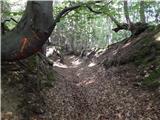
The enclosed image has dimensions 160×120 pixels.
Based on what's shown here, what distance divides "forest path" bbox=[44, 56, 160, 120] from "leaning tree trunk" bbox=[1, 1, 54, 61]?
2198 mm

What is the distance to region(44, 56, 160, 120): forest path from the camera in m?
8.30

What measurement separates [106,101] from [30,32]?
4.40 meters

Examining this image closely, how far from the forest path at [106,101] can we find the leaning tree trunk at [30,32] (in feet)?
7.21

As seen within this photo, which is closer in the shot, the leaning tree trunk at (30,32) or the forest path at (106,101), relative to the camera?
the leaning tree trunk at (30,32)

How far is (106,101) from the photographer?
9.93m

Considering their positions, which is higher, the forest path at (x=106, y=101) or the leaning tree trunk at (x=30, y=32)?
the leaning tree trunk at (x=30, y=32)

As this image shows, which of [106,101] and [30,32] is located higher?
[30,32]

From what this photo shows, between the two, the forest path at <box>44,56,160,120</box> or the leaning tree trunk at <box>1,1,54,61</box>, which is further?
the forest path at <box>44,56,160,120</box>

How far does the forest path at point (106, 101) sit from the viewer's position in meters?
8.30

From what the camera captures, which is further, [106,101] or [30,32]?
[106,101]

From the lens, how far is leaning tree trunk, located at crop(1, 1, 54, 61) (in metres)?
6.92

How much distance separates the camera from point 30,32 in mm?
6969

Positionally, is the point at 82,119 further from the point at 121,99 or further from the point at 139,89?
the point at 139,89

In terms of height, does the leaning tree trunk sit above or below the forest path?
above
